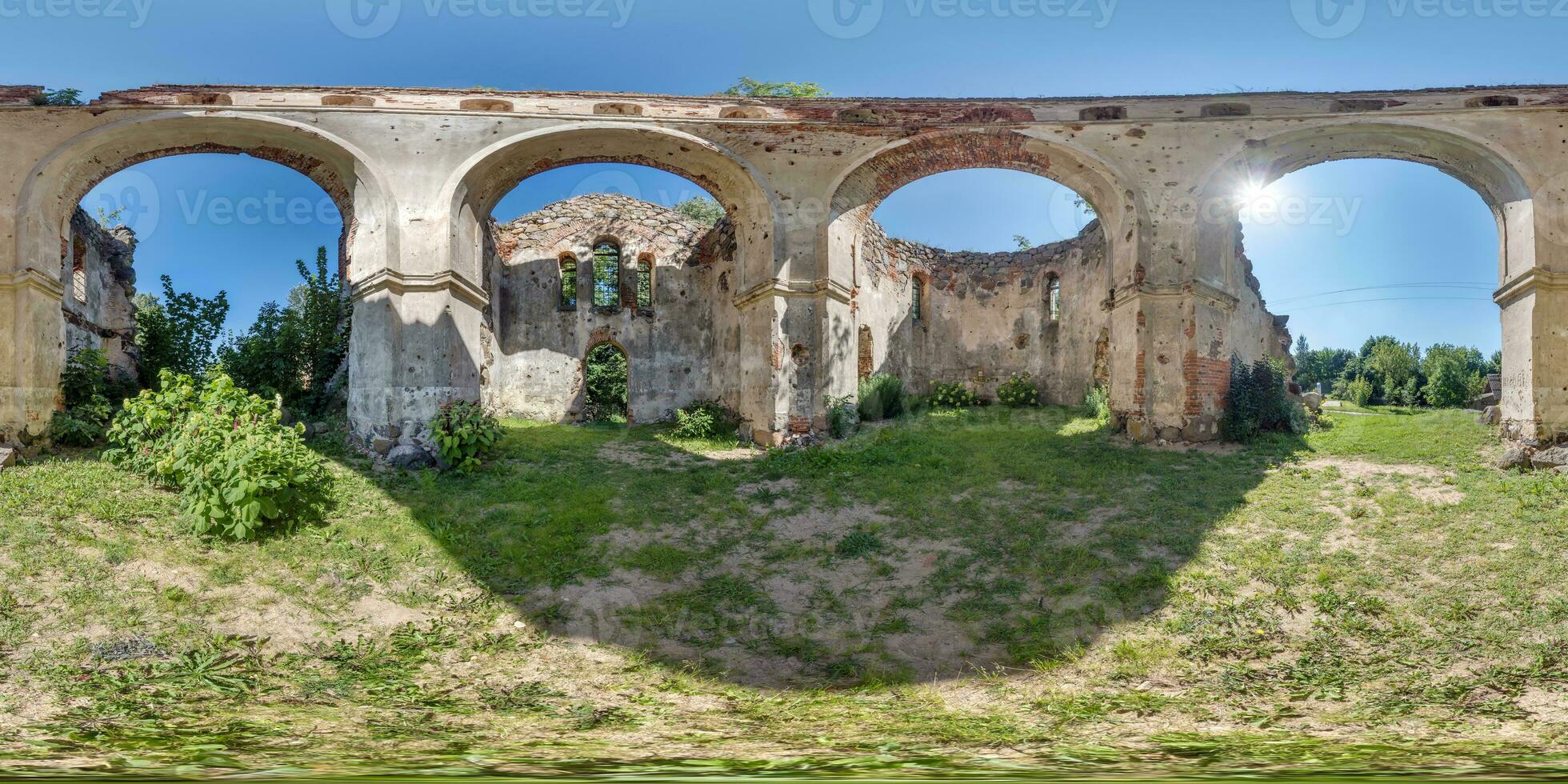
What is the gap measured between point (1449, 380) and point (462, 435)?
94.8 feet

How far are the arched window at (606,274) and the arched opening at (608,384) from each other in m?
1.21

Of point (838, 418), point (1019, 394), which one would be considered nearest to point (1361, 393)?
point (1019, 394)

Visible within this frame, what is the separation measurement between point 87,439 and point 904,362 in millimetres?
14674

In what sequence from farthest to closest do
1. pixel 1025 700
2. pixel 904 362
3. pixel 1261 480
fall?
pixel 904 362, pixel 1261 480, pixel 1025 700

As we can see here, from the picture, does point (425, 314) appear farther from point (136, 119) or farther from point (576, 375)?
point (576, 375)

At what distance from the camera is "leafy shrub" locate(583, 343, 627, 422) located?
18.0 metres

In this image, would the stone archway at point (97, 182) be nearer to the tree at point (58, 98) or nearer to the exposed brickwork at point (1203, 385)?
the tree at point (58, 98)

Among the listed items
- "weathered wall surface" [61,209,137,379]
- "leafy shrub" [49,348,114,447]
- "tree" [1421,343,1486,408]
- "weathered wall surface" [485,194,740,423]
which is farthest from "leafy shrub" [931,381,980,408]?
"tree" [1421,343,1486,408]

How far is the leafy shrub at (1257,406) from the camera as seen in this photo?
10.7 meters

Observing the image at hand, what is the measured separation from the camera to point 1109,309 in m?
11.7

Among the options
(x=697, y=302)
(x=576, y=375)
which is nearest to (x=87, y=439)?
(x=576, y=375)

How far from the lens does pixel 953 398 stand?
17875mm

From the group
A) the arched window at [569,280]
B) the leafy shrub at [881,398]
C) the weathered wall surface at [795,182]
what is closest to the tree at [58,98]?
the weathered wall surface at [795,182]

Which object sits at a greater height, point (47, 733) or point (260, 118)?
point (260, 118)
